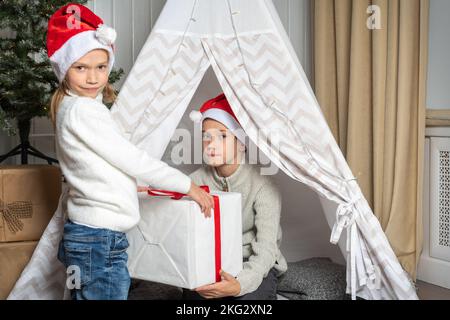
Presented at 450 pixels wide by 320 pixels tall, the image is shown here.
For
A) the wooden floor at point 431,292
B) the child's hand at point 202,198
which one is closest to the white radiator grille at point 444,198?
the wooden floor at point 431,292

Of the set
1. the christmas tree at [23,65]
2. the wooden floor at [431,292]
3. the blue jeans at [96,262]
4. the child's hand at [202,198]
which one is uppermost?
the christmas tree at [23,65]

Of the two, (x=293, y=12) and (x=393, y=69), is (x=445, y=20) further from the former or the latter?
(x=293, y=12)

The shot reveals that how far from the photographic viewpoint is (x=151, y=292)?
7.10ft

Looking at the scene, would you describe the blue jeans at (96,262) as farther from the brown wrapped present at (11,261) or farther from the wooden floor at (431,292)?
the wooden floor at (431,292)

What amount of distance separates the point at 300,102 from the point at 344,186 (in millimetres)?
308

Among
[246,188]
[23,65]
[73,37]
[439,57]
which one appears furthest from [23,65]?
[439,57]

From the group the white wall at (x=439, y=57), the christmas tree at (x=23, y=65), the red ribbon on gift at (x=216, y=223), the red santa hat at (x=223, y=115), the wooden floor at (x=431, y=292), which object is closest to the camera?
the red ribbon on gift at (x=216, y=223)

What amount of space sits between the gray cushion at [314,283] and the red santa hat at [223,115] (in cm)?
61

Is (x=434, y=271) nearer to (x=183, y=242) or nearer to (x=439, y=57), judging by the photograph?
(x=439, y=57)

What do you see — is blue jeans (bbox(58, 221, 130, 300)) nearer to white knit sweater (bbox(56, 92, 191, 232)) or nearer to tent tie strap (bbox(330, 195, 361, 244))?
white knit sweater (bbox(56, 92, 191, 232))

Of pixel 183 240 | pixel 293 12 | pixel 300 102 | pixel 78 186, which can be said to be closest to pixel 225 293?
pixel 183 240

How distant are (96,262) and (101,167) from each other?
0.82ft

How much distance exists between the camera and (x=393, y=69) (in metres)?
2.31

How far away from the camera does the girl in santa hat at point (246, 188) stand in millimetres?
1805
